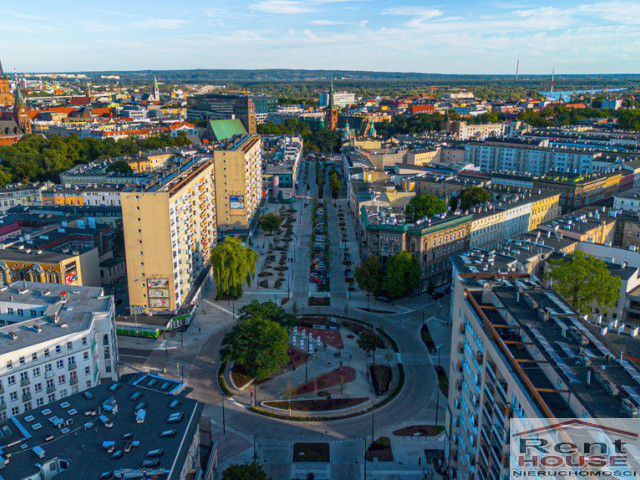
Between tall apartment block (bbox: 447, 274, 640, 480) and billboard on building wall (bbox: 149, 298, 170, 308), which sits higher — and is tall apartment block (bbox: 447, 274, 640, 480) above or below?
above

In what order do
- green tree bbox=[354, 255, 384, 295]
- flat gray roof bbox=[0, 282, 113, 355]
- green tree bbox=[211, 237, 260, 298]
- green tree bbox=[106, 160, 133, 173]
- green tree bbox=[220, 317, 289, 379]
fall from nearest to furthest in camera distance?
flat gray roof bbox=[0, 282, 113, 355]
green tree bbox=[220, 317, 289, 379]
green tree bbox=[211, 237, 260, 298]
green tree bbox=[354, 255, 384, 295]
green tree bbox=[106, 160, 133, 173]

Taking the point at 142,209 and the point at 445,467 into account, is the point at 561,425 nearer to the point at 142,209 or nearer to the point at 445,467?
the point at 445,467

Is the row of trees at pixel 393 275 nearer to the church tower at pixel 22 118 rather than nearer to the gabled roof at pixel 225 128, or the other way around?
the gabled roof at pixel 225 128

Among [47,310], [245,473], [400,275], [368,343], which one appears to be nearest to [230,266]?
[400,275]

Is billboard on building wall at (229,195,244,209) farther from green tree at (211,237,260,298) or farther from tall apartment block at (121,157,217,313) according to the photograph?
tall apartment block at (121,157,217,313)

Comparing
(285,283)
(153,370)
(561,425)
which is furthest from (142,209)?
(561,425)

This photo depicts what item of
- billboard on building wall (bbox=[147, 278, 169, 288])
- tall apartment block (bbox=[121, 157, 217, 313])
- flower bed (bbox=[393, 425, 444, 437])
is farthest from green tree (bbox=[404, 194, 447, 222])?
flower bed (bbox=[393, 425, 444, 437])

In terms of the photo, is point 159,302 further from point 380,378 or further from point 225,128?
point 225,128
